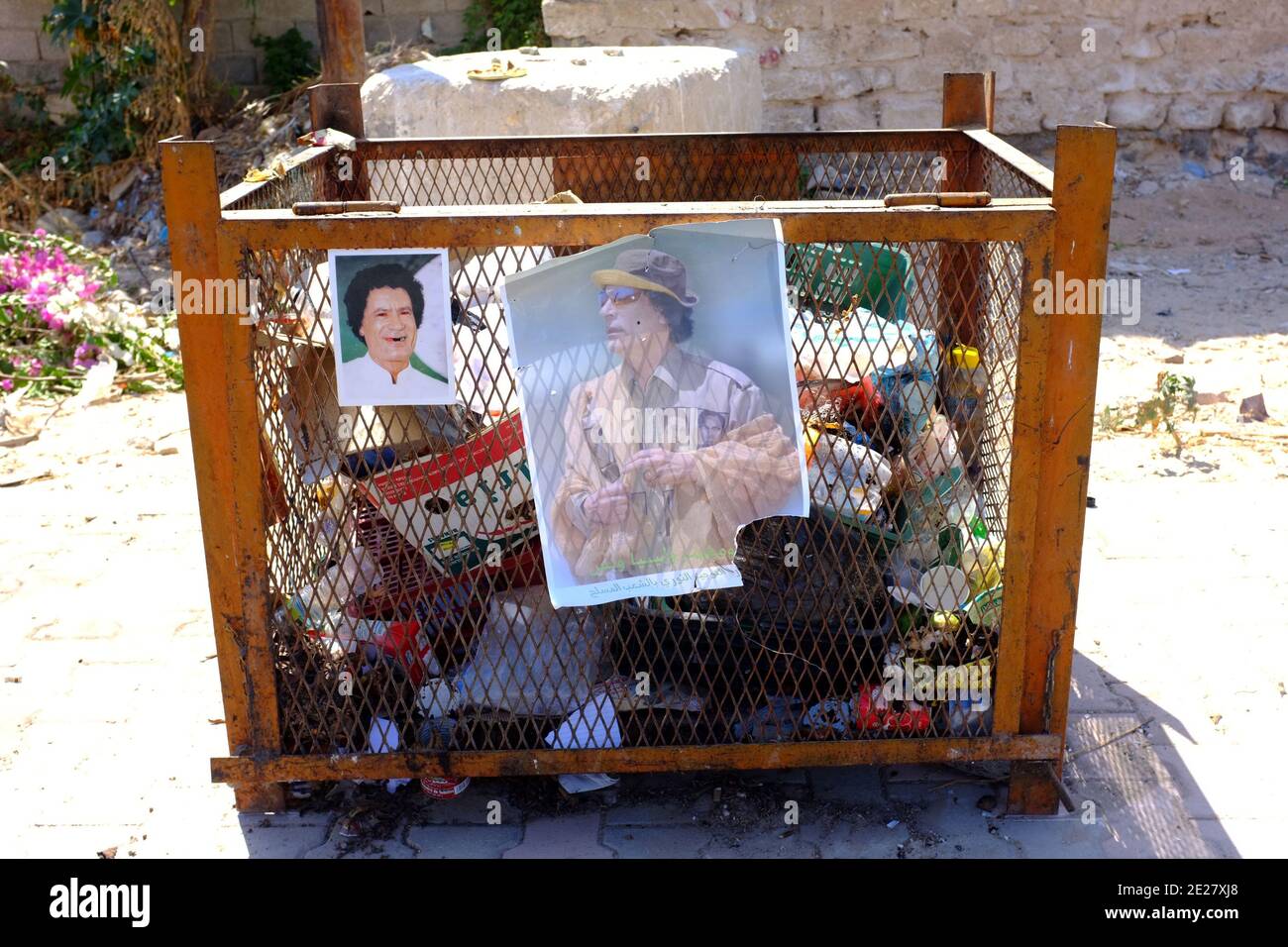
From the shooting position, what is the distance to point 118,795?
2701mm

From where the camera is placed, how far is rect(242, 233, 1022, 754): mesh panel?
8.00 feet

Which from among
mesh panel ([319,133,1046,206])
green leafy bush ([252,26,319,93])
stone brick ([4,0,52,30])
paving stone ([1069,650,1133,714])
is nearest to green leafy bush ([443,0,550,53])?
green leafy bush ([252,26,319,93])

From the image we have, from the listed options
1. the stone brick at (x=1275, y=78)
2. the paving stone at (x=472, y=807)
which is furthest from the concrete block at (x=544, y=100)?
the stone brick at (x=1275, y=78)

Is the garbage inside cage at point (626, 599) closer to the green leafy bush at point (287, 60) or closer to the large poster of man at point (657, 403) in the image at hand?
the large poster of man at point (657, 403)

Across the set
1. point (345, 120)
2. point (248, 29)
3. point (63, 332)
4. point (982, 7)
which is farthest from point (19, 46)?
point (345, 120)

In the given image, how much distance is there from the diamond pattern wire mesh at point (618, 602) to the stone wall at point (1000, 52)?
18.5ft

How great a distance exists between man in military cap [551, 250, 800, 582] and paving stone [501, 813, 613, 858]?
589mm

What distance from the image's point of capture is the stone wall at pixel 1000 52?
783 cm

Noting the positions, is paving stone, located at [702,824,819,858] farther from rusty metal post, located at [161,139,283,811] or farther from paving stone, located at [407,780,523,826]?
rusty metal post, located at [161,139,283,811]

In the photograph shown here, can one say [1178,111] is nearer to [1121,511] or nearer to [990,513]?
[1121,511]

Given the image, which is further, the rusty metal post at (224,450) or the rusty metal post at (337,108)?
the rusty metal post at (337,108)

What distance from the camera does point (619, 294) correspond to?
224 cm

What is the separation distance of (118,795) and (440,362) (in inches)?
50.0

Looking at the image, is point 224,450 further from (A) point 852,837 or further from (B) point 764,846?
(A) point 852,837
